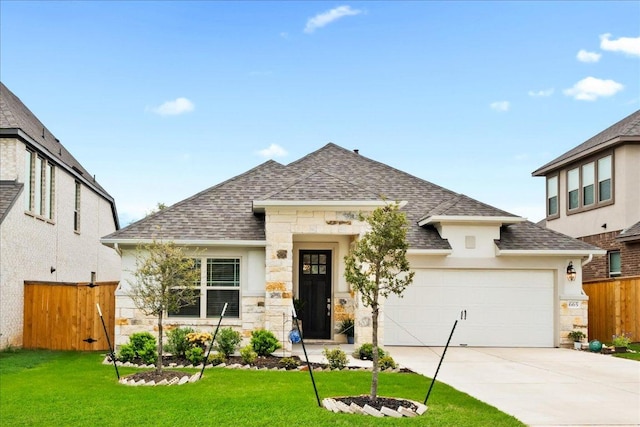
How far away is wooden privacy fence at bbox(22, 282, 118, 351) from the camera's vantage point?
17828mm

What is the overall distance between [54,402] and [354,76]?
589 inches

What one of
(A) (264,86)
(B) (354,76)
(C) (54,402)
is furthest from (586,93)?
(C) (54,402)

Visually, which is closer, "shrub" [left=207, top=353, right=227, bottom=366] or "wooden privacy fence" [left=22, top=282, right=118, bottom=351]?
"shrub" [left=207, top=353, right=227, bottom=366]

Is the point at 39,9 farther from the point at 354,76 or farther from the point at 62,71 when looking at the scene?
the point at 354,76

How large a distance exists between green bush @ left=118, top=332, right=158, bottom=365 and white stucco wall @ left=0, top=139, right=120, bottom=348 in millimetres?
3991

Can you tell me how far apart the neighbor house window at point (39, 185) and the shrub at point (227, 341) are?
7.49m

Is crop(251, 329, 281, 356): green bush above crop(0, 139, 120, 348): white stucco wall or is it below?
below

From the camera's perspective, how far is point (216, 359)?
14.6 m

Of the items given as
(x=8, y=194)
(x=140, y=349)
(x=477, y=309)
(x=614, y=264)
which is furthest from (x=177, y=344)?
(x=614, y=264)

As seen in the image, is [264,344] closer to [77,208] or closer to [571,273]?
[571,273]

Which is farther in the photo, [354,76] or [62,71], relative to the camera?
[62,71]

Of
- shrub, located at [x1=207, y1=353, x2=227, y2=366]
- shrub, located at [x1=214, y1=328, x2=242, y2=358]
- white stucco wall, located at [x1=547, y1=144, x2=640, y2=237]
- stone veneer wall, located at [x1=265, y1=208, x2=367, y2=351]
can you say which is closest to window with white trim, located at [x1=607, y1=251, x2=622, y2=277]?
white stucco wall, located at [x1=547, y1=144, x2=640, y2=237]

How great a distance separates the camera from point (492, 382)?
1226 centimetres

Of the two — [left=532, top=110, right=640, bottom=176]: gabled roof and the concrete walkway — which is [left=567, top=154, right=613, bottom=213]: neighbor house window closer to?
[left=532, top=110, right=640, bottom=176]: gabled roof
